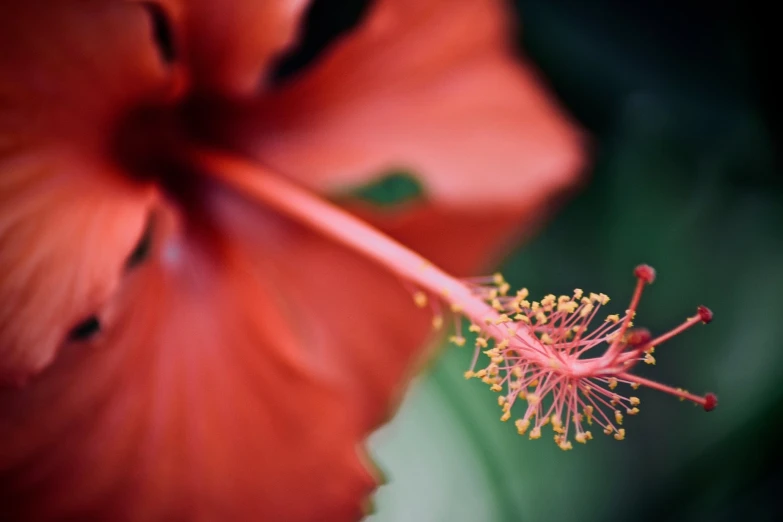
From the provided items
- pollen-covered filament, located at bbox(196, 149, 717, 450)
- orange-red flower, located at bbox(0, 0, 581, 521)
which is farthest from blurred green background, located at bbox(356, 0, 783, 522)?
pollen-covered filament, located at bbox(196, 149, 717, 450)

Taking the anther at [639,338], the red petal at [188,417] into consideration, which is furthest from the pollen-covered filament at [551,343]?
the red petal at [188,417]

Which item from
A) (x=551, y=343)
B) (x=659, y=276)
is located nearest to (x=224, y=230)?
(x=551, y=343)

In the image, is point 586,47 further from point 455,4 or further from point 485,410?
point 485,410

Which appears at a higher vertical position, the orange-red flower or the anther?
the orange-red flower

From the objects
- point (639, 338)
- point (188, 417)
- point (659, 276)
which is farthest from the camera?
point (659, 276)

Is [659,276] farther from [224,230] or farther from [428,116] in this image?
[224,230]

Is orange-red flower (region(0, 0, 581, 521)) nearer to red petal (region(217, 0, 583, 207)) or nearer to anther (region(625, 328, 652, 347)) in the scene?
red petal (region(217, 0, 583, 207))

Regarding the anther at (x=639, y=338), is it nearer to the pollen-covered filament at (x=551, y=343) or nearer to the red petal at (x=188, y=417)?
the pollen-covered filament at (x=551, y=343)
